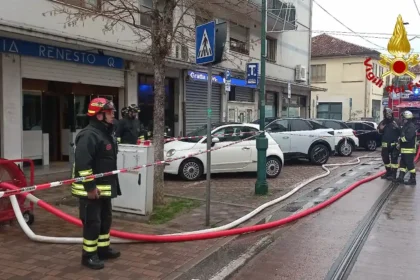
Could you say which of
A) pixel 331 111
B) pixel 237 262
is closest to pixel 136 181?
pixel 237 262

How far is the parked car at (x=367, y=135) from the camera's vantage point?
70.7 ft

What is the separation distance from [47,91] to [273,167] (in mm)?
7214

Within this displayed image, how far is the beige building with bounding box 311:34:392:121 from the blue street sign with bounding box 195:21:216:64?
34.7 meters

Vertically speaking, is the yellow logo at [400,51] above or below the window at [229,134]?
above

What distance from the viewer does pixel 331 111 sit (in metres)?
43.6

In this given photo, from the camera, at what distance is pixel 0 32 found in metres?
10.1

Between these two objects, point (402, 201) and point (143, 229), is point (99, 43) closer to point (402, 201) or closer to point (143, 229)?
point (143, 229)

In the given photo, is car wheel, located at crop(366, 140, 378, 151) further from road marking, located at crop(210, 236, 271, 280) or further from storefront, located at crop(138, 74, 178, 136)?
road marking, located at crop(210, 236, 271, 280)

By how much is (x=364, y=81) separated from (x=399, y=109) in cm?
2169

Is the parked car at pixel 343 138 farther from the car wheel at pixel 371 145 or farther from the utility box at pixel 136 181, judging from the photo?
the utility box at pixel 136 181

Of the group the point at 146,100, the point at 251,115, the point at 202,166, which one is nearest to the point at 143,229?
the point at 202,166

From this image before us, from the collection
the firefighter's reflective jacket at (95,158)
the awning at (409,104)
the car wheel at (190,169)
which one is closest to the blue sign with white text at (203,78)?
the car wheel at (190,169)

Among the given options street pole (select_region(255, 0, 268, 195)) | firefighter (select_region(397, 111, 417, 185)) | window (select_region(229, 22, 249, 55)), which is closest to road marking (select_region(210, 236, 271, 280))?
street pole (select_region(255, 0, 268, 195))

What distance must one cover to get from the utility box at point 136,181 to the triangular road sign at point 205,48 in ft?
5.26
